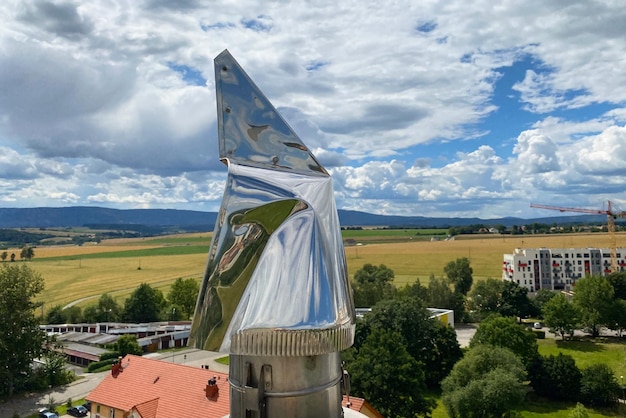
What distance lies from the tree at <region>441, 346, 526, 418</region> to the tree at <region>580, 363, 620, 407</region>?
30.3ft

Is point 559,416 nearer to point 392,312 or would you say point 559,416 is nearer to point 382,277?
point 392,312

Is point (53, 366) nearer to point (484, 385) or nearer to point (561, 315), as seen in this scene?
point (484, 385)

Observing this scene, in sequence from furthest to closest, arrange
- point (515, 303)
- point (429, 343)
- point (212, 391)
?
point (515, 303) < point (429, 343) < point (212, 391)

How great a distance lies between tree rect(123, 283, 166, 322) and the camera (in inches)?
3063

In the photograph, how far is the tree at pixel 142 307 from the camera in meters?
77.8

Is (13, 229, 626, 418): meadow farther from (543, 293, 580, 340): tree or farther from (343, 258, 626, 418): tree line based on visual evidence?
(343, 258, 626, 418): tree line

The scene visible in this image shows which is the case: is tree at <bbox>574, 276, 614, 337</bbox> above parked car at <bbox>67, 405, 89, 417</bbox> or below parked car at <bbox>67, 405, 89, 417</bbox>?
above

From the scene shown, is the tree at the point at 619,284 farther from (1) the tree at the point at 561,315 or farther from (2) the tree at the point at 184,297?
(2) the tree at the point at 184,297

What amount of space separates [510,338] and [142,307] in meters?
59.3

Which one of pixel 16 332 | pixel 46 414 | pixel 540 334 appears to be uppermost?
pixel 16 332

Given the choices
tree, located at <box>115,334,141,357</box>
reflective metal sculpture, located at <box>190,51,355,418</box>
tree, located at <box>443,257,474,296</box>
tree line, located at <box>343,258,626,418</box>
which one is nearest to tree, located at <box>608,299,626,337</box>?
tree line, located at <box>343,258,626,418</box>

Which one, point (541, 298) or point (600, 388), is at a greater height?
point (541, 298)

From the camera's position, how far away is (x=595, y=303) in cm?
6256

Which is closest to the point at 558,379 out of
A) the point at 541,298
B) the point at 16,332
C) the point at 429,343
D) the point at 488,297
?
the point at 429,343
